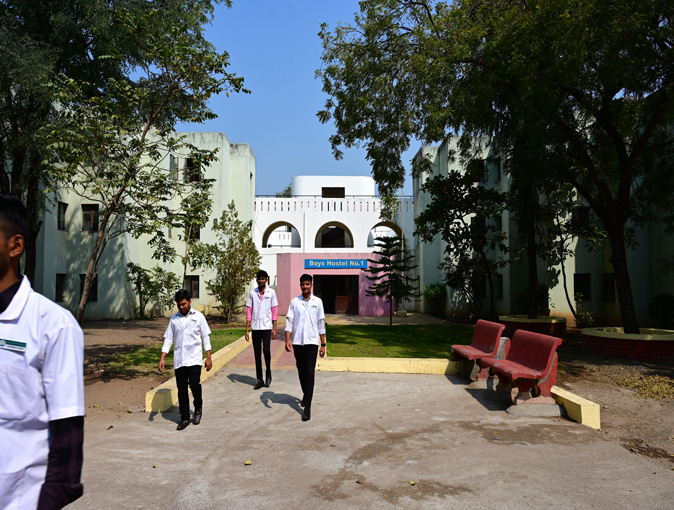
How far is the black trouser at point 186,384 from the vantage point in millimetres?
6145

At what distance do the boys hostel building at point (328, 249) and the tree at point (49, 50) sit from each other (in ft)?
57.1

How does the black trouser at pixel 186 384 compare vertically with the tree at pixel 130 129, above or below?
below

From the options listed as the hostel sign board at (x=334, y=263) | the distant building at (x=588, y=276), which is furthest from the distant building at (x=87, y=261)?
the distant building at (x=588, y=276)

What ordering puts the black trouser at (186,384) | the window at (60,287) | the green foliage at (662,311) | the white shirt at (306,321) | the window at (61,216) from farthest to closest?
the window at (61,216) → the window at (60,287) → the green foliage at (662,311) → the white shirt at (306,321) → the black trouser at (186,384)

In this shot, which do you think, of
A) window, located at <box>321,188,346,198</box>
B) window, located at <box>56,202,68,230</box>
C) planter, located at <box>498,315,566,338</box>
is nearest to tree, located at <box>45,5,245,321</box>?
planter, located at <box>498,315,566,338</box>

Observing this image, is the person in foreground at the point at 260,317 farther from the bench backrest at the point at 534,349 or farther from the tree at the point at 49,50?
the tree at the point at 49,50

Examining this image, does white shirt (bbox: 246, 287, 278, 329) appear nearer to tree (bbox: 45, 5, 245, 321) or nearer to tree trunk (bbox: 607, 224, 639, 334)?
tree (bbox: 45, 5, 245, 321)

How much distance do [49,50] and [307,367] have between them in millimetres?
9753

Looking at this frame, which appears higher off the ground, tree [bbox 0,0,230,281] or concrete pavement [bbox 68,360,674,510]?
tree [bbox 0,0,230,281]

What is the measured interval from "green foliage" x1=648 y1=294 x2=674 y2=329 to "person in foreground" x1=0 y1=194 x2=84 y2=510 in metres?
20.2

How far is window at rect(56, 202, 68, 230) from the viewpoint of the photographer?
75.8 feet

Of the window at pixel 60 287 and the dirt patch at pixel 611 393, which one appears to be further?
the window at pixel 60 287

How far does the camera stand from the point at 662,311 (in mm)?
18016

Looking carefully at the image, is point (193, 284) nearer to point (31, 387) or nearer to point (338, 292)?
point (338, 292)
